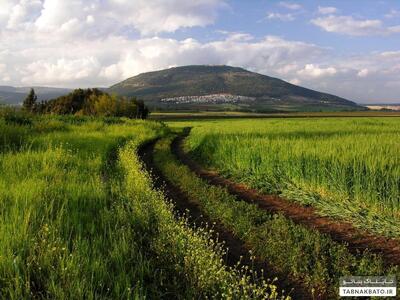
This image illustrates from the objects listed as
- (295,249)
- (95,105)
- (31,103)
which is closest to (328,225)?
(295,249)

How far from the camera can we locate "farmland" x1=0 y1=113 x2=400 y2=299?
4891mm

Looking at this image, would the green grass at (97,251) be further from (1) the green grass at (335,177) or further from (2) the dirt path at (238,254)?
(1) the green grass at (335,177)

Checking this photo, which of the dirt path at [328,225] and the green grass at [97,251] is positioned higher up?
the green grass at [97,251]

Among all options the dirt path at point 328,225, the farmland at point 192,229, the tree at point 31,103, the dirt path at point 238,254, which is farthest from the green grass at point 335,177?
the tree at point 31,103

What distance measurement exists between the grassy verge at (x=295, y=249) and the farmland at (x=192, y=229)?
3 centimetres

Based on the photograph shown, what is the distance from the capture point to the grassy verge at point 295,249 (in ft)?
21.7

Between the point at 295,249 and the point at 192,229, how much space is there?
8.58 ft

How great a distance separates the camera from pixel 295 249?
746cm

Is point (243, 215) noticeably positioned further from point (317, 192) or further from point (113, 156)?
point (113, 156)

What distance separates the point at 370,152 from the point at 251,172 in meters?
5.59

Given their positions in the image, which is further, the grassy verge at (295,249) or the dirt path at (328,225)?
the dirt path at (328,225)

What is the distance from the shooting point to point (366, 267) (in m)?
6.88

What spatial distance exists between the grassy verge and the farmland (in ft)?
0.09

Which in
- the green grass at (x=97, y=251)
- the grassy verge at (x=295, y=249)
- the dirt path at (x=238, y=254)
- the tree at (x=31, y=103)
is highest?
the tree at (x=31, y=103)
